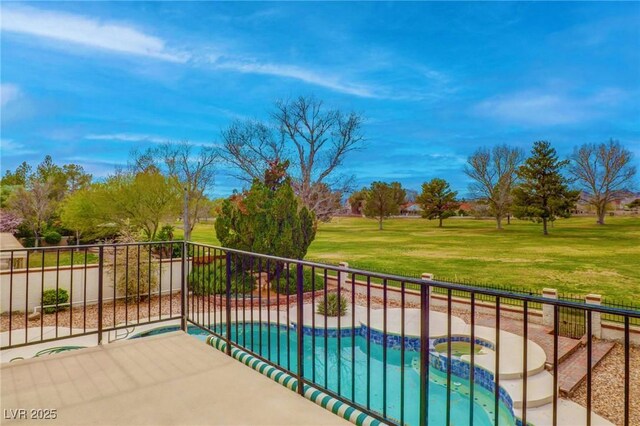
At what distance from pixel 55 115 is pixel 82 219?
25.4 feet

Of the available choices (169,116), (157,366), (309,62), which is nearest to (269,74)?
(309,62)

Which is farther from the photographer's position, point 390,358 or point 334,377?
point 390,358

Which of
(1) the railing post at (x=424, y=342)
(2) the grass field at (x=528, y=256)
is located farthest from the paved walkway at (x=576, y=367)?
(1) the railing post at (x=424, y=342)

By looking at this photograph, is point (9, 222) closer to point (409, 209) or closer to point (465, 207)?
point (409, 209)

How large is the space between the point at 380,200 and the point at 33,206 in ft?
87.2

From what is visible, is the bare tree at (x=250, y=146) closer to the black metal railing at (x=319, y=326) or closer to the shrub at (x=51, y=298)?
the black metal railing at (x=319, y=326)

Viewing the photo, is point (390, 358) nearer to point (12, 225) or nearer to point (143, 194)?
point (143, 194)

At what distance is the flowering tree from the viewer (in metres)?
20.5

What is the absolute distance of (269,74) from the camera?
65.8 feet

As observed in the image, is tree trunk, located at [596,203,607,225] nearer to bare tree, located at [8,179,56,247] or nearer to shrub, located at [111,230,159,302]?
shrub, located at [111,230,159,302]

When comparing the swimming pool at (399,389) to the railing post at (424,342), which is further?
the swimming pool at (399,389)

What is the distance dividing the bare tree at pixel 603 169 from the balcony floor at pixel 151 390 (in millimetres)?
30173

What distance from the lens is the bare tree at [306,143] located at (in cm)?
1944

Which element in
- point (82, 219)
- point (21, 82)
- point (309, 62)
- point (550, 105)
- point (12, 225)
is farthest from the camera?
point (550, 105)
